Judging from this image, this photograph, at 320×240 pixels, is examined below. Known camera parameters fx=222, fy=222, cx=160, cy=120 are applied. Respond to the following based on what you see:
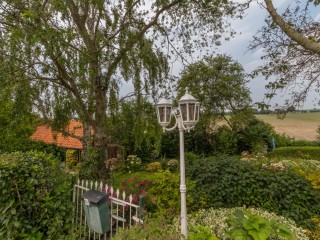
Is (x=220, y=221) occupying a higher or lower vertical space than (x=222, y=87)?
lower

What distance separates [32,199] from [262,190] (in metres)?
4.19

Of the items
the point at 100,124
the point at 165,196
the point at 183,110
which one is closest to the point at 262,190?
the point at 165,196

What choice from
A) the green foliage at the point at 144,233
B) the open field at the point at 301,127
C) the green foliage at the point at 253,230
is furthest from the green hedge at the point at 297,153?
the green foliage at the point at 144,233

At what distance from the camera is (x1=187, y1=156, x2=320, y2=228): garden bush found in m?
4.30

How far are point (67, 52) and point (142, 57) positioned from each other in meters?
1.73

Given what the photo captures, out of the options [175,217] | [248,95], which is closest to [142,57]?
[175,217]

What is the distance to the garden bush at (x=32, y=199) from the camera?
3.36 meters

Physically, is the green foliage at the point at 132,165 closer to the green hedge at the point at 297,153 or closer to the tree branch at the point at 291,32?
the green hedge at the point at 297,153

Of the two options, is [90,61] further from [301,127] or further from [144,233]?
[301,127]

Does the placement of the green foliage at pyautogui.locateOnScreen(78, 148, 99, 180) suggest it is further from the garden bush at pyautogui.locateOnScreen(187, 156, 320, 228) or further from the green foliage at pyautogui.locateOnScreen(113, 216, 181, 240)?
the green foliage at pyautogui.locateOnScreen(113, 216, 181, 240)

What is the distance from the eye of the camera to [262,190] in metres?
4.45

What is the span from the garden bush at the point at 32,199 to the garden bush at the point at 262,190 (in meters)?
2.78

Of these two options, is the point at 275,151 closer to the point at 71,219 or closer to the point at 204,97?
the point at 204,97

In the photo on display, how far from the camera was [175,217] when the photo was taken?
4.10 metres
